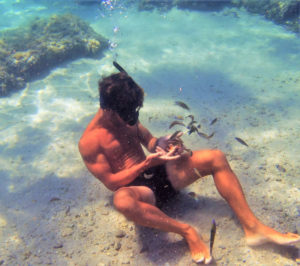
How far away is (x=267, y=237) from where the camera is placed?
2598 mm

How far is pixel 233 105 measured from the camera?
5.80 metres

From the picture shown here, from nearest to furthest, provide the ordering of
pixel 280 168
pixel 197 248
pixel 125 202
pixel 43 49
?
pixel 125 202, pixel 197 248, pixel 280 168, pixel 43 49

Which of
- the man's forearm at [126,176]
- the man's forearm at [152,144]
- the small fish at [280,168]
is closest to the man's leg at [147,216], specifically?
the man's forearm at [126,176]

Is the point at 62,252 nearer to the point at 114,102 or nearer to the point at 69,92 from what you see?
the point at 114,102

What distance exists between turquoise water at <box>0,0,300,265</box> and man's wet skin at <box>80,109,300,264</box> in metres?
0.22

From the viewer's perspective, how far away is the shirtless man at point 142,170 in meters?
2.61

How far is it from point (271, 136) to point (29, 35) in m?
10.2

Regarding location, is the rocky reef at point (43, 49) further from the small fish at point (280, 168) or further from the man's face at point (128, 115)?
the small fish at point (280, 168)

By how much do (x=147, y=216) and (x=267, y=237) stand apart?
1.41 meters

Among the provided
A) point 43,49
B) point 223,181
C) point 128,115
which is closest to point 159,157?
point 128,115

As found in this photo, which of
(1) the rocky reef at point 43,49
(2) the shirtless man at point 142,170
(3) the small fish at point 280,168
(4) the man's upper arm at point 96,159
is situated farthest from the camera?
(1) the rocky reef at point 43,49

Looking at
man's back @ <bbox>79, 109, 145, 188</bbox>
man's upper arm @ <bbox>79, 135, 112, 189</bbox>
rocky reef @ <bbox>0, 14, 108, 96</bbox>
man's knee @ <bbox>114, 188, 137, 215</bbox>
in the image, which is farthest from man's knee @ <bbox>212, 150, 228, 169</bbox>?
rocky reef @ <bbox>0, 14, 108, 96</bbox>

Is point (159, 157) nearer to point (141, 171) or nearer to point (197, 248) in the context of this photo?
point (141, 171)

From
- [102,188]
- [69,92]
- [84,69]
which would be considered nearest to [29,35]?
[84,69]
